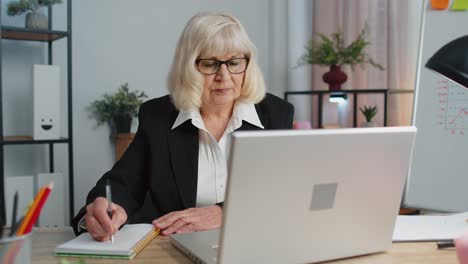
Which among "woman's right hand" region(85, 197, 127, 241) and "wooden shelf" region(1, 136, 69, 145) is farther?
"wooden shelf" region(1, 136, 69, 145)

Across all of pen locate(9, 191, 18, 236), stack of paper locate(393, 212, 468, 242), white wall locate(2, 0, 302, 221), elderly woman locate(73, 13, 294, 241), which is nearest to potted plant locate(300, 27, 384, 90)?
white wall locate(2, 0, 302, 221)

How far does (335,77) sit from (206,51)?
4.72 feet

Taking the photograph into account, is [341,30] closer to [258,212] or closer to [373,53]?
[373,53]

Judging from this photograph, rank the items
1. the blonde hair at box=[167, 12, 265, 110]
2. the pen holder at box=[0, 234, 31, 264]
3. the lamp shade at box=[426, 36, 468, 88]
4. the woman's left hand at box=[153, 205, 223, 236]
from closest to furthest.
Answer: the pen holder at box=[0, 234, 31, 264]
the lamp shade at box=[426, 36, 468, 88]
the woman's left hand at box=[153, 205, 223, 236]
the blonde hair at box=[167, 12, 265, 110]

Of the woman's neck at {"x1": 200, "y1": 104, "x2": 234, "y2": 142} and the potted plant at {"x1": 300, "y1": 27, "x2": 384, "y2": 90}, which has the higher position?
the potted plant at {"x1": 300, "y1": 27, "x2": 384, "y2": 90}

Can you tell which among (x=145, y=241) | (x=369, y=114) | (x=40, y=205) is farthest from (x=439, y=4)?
(x=369, y=114)

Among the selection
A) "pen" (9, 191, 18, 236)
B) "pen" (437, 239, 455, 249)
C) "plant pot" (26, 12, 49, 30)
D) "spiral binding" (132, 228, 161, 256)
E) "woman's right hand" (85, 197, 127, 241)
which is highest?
"plant pot" (26, 12, 49, 30)

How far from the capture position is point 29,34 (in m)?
2.49

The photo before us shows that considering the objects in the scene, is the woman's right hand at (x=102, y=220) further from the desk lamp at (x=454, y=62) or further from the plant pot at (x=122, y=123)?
the plant pot at (x=122, y=123)

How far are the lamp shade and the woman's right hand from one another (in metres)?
0.70

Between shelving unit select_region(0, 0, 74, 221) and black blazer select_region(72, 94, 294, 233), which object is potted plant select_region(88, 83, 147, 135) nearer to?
shelving unit select_region(0, 0, 74, 221)

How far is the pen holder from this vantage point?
66 cm

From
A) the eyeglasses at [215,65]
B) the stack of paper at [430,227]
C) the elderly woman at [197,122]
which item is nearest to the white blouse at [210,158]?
the elderly woman at [197,122]

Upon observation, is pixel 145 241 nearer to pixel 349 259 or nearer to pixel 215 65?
pixel 349 259
